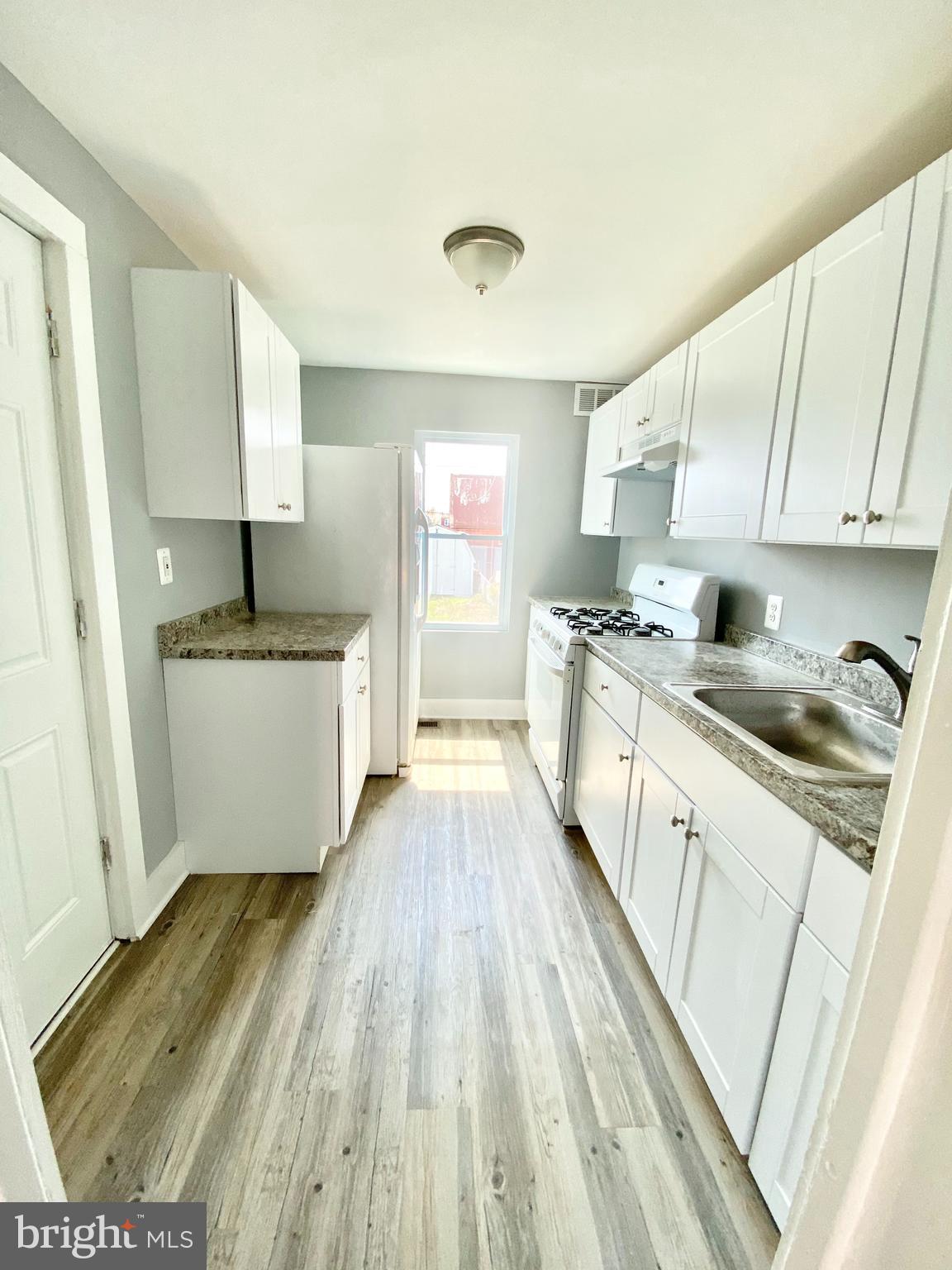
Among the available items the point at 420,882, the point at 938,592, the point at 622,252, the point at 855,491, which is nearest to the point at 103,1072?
the point at 420,882

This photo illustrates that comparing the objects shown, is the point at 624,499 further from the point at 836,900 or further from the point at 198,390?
the point at 836,900

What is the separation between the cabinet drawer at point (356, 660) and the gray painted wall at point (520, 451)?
1131 millimetres

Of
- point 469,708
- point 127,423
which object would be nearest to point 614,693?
point 127,423

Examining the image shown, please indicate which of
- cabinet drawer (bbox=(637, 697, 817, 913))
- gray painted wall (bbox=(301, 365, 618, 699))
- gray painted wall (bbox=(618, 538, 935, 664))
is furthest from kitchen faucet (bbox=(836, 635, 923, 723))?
gray painted wall (bbox=(301, 365, 618, 699))

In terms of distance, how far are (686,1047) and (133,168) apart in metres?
2.99

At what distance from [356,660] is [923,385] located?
1972mm

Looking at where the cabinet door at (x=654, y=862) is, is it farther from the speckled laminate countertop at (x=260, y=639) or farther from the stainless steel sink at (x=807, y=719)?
the speckled laminate countertop at (x=260, y=639)

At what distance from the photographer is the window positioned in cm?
337

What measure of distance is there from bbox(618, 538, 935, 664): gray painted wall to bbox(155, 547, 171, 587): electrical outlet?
2.27m

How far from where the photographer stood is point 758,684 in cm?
154

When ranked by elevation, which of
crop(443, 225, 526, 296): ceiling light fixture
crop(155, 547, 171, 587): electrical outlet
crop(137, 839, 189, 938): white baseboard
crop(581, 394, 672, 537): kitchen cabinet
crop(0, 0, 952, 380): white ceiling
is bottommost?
crop(137, 839, 189, 938): white baseboard

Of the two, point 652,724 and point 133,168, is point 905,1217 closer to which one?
point 652,724

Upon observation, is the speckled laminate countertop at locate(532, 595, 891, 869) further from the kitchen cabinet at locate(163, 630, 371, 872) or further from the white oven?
the kitchen cabinet at locate(163, 630, 371, 872)

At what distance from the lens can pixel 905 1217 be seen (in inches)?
14.3
